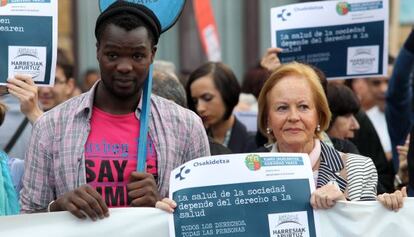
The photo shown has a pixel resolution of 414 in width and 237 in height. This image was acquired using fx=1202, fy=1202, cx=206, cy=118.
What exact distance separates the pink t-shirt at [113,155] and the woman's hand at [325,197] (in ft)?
2.08

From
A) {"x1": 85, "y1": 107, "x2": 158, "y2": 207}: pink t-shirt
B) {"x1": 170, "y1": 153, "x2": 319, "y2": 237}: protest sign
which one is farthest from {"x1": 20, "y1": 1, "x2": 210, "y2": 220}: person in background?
{"x1": 170, "y1": 153, "x2": 319, "y2": 237}: protest sign

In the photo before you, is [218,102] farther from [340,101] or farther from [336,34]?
[336,34]

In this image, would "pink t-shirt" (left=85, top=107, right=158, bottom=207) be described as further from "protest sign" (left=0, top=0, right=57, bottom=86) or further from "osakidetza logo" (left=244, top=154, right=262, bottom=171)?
"protest sign" (left=0, top=0, right=57, bottom=86)

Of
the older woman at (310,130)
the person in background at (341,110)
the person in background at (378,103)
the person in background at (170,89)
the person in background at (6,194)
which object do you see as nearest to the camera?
the person in background at (6,194)

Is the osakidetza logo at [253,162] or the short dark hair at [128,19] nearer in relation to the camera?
the osakidetza logo at [253,162]

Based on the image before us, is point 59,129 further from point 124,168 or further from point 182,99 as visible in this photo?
point 182,99

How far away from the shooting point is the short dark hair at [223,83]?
7.54m

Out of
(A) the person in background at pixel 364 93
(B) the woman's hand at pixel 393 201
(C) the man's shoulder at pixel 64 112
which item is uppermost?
(C) the man's shoulder at pixel 64 112

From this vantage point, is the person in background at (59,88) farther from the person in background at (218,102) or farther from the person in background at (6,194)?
the person in background at (6,194)

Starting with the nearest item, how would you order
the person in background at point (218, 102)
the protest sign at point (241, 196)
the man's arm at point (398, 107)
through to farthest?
the protest sign at point (241, 196), the person in background at point (218, 102), the man's arm at point (398, 107)

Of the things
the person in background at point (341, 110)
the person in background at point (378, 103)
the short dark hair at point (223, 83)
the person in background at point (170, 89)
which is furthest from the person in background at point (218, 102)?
the person in background at point (378, 103)

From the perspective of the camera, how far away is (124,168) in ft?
15.4

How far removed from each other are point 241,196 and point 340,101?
2603mm

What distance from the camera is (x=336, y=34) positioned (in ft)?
22.6
